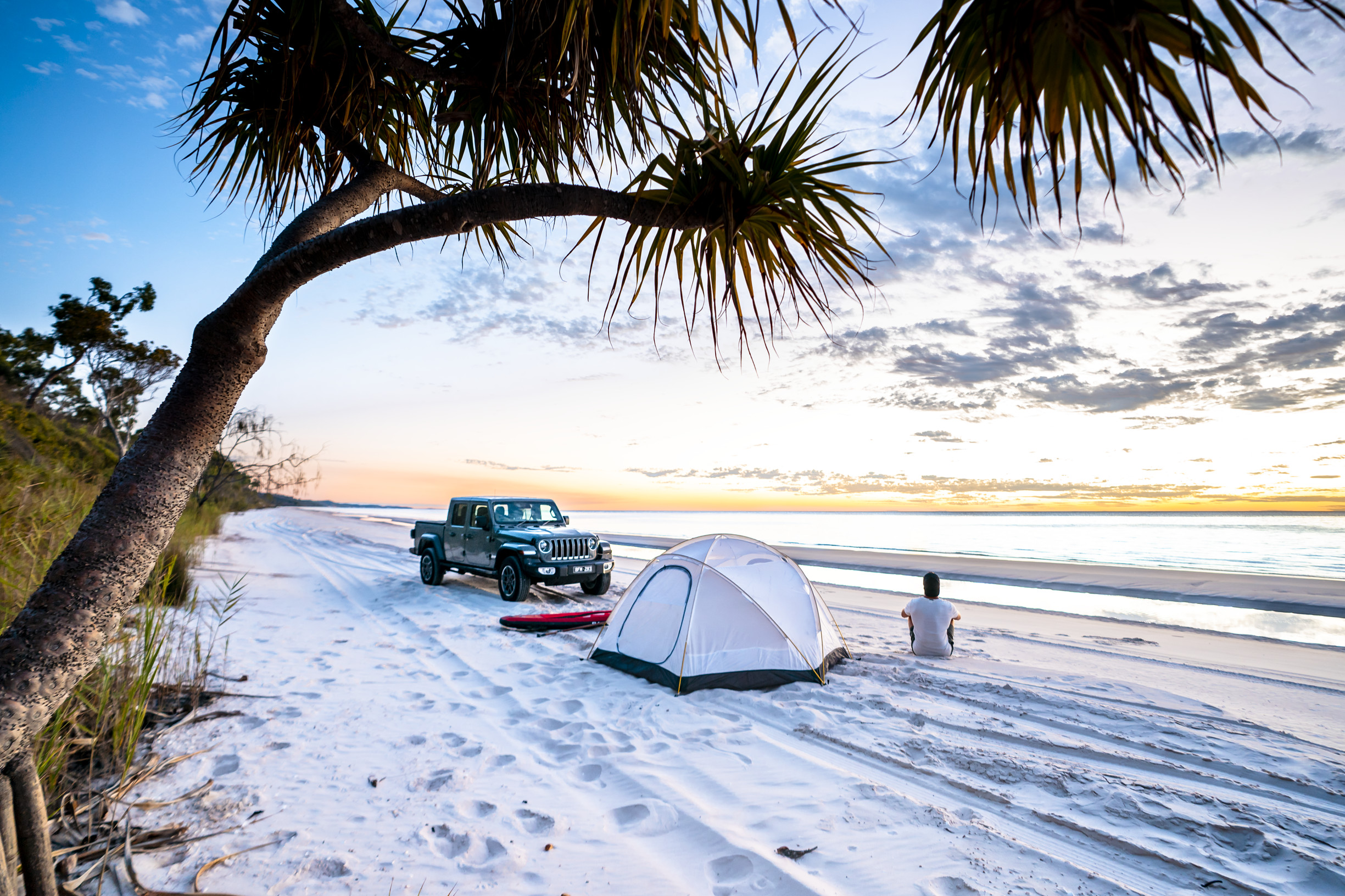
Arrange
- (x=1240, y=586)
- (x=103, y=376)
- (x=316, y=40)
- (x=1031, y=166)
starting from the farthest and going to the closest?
(x=103, y=376) < (x=1240, y=586) < (x=316, y=40) < (x=1031, y=166)

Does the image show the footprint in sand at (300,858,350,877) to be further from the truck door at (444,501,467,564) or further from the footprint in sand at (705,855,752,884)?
the truck door at (444,501,467,564)

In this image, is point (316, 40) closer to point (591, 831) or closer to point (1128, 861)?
point (591, 831)

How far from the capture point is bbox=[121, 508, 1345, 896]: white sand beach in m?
3.10

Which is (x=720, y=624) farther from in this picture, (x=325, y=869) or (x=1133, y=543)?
(x=1133, y=543)

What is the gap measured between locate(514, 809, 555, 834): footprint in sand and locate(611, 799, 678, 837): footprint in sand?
1.22ft

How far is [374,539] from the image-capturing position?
93.8 ft

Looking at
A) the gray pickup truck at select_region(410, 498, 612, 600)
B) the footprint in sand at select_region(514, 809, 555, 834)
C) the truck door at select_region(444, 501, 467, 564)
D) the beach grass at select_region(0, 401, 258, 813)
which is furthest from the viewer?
the truck door at select_region(444, 501, 467, 564)

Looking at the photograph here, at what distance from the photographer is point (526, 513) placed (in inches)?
474

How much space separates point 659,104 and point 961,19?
5.57ft

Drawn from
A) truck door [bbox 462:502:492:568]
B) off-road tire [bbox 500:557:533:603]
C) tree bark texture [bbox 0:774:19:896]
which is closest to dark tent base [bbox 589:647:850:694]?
off-road tire [bbox 500:557:533:603]

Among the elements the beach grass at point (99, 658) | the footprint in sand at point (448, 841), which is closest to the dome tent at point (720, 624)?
the footprint in sand at point (448, 841)

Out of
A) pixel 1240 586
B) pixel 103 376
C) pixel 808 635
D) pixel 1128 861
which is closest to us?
pixel 1128 861

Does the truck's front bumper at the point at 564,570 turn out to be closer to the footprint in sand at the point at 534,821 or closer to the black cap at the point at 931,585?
the black cap at the point at 931,585

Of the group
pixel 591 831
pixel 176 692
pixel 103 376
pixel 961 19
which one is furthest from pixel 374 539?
pixel 961 19
